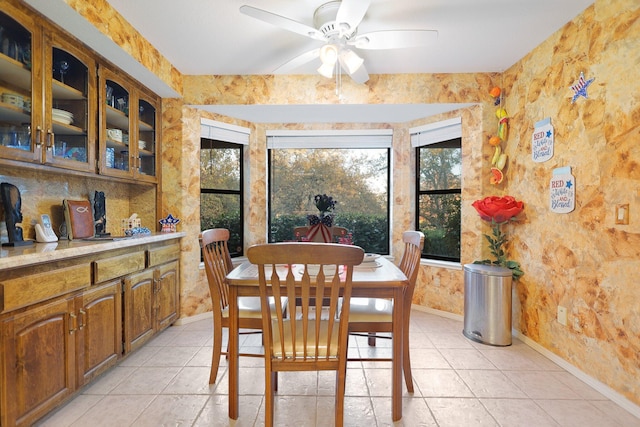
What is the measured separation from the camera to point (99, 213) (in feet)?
8.79

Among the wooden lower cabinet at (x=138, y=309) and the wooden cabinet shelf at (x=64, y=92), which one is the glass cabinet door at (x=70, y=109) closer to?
the wooden cabinet shelf at (x=64, y=92)

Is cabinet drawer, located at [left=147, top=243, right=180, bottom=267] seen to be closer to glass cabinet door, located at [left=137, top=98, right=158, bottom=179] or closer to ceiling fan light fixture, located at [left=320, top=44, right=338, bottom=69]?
glass cabinet door, located at [left=137, top=98, right=158, bottom=179]

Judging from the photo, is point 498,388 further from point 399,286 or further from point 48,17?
point 48,17

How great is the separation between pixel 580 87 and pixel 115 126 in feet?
11.7

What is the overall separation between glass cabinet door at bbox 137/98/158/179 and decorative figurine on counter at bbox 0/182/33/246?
104cm

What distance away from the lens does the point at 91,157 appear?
233 cm

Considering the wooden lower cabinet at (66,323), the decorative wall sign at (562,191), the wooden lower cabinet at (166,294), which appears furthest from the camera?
the wooden lower cabinet at (166,294)

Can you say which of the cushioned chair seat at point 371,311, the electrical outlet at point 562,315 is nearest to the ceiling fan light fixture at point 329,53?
the cushioned chair seat at point 371,311

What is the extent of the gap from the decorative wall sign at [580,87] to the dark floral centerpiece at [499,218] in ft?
2.96

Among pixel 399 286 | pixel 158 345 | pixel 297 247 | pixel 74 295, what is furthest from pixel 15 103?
pixel 399 286

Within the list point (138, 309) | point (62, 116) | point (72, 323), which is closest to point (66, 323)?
point (72, 323)

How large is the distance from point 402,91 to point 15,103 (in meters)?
2.98

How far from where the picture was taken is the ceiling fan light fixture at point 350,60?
2.19 meters

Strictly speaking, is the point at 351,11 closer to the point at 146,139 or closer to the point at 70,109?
the point at 70,109
